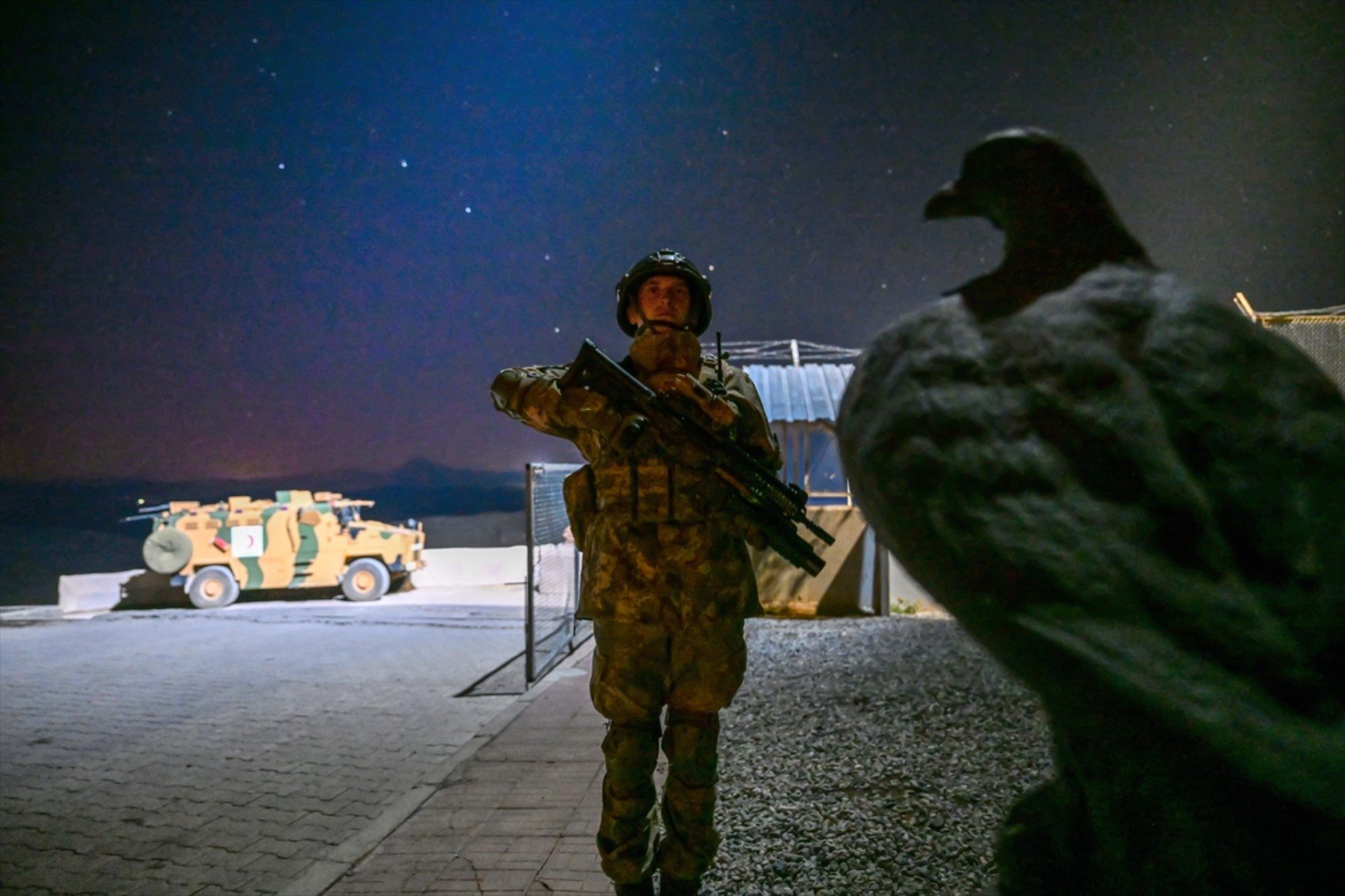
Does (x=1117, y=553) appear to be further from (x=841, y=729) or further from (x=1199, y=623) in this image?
(x=841, y=729)

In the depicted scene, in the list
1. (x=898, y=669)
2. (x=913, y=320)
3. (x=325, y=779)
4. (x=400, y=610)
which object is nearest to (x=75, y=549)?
(x=400, y=610)

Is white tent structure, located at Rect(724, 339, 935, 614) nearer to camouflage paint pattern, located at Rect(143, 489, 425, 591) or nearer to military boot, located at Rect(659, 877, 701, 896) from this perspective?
military boot, located at Rect(659, 877, 701, 896)

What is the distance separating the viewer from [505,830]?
3098 millimetres

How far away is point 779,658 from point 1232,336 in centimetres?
583

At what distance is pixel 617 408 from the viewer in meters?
2.28

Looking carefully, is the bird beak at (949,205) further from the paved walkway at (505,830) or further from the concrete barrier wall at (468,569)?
the concrete barrier wall at (468,569)

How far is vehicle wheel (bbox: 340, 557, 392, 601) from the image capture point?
11.4 m

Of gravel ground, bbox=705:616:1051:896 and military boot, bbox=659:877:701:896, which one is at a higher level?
military boot, bbox=659:877:701:896

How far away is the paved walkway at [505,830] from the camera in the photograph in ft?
8.72

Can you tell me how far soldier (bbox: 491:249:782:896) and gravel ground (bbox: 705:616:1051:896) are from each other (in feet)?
1.73

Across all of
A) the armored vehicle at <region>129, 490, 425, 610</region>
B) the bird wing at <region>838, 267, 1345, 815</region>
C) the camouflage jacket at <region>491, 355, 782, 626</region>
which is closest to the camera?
the bird wing at <region>838, 267, 1345, 815</region>

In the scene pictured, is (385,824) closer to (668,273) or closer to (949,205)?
(668,273)

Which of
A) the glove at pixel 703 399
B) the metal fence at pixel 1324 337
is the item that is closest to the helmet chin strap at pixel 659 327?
the glove at pixel 703 399

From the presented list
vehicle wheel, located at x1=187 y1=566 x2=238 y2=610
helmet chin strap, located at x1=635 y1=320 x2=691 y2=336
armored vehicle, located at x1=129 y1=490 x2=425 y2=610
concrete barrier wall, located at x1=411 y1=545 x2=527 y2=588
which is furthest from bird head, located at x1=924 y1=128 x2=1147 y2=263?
concrete barrier wall, located at x1=411 y1=545 x2=527 y2=588
